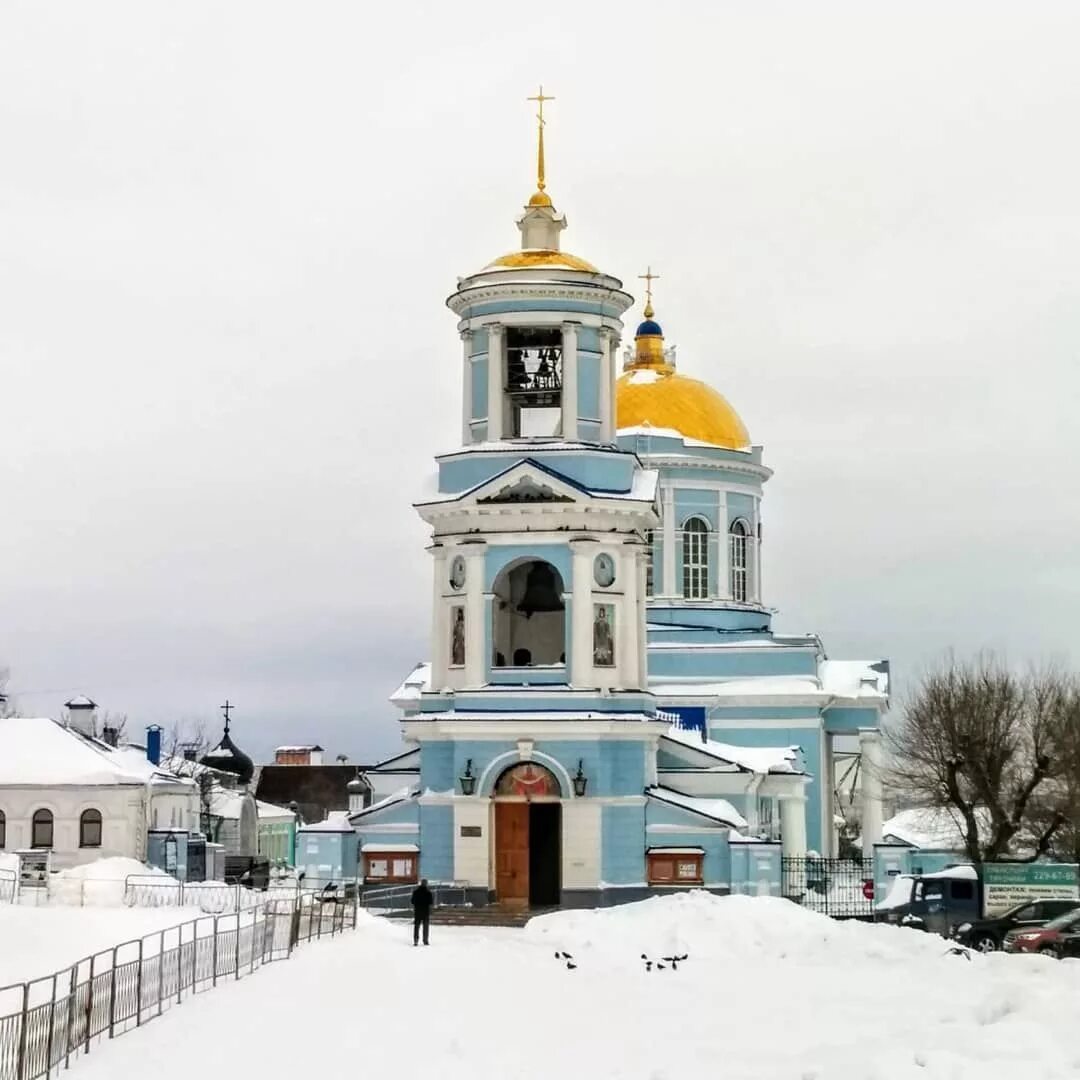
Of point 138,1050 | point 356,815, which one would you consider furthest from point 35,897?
point 138,1050

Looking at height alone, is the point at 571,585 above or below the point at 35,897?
above

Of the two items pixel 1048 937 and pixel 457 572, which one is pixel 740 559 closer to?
pixel 457 572

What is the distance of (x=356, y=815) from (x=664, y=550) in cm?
1596

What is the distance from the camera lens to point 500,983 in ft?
86.1

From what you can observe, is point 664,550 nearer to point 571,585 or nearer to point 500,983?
point 571,585

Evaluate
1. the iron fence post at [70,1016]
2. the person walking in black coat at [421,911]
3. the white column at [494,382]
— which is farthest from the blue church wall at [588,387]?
the iron fence post at [70,1016]

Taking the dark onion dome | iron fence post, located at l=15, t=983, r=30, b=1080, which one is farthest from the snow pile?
the dark onion dome

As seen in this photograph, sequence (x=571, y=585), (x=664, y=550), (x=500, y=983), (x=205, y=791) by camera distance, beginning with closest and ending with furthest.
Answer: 1. (x=500, y=983)
2. (x=571, y=585)
3. (x=664, y=550)
4. (x=205, y=791)

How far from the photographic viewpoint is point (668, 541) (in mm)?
53500

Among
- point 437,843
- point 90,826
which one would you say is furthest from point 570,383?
point 90,826

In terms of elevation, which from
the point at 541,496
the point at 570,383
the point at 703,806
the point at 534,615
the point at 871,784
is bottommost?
the point at 703,806

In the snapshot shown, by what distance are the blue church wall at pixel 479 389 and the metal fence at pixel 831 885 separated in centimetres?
1087

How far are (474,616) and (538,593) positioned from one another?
3.02m

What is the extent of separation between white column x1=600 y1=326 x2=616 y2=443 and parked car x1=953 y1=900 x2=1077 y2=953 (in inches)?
492
